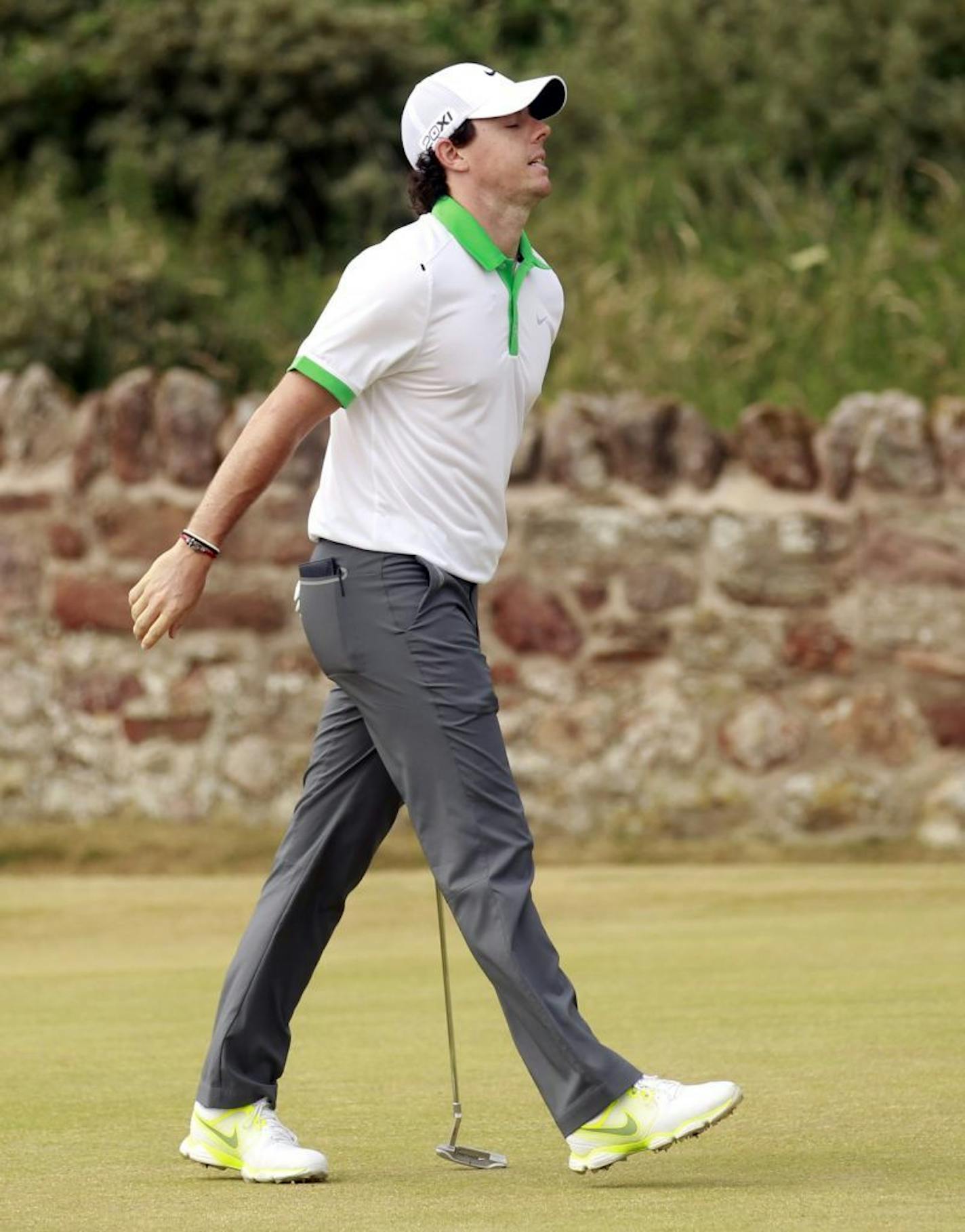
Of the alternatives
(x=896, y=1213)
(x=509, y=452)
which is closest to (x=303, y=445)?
(x=509, y=452)

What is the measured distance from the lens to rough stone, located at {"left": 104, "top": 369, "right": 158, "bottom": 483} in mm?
10211

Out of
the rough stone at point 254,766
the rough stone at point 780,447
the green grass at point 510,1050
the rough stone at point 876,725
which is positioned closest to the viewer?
the green grass at point 510,1050

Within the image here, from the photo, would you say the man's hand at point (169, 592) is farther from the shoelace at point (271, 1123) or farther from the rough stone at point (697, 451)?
the rough stone at point (697, 451)

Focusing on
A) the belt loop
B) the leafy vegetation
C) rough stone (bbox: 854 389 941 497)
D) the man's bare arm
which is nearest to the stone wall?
rough stone (bbox: 854 389 941 497)

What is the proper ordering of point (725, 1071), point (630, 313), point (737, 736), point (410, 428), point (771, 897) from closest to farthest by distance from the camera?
point (410, 428) → point (725, 1071) → point (771, 897) → point (737, 736) → point (630, 313)

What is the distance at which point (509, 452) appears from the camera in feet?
14.9

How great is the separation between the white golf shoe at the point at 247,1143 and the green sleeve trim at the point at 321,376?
1320 millimetres

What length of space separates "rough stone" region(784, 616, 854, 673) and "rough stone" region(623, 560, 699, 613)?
1.40ft

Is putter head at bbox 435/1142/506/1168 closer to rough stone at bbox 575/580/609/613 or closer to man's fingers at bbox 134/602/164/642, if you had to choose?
man's fingers at bbox 134/602/164/642

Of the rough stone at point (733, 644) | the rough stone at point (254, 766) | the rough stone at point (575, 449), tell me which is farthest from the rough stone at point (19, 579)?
the rough stone at point (733, 644)

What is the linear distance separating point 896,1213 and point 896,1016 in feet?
7.38

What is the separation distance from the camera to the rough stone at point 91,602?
10125mm

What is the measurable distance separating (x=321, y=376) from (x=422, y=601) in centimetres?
43

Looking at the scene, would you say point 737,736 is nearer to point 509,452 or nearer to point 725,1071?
point 725,1071
